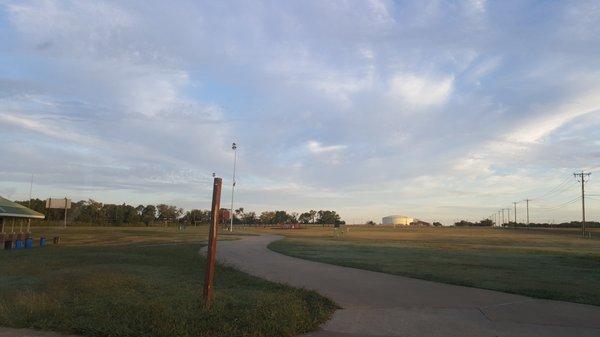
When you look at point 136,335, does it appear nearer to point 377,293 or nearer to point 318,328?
point 318,328

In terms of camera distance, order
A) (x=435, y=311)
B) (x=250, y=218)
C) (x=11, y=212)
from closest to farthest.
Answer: (x=435, y=311) < (x=11, y=212) < (x=250, y=218)

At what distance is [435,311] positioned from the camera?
30.0ft

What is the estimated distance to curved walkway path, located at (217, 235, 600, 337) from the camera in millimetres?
7664

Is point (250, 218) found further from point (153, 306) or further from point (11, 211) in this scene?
point (153, 306)

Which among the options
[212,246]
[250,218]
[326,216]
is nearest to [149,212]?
[250,218]

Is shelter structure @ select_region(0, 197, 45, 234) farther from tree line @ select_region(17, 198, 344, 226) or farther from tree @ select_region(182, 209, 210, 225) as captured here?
tree @ select_region(182, 209, 210, 225)

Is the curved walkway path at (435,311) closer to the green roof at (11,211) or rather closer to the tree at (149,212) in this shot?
the green roof at (11,211)

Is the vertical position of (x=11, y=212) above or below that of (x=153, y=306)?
above

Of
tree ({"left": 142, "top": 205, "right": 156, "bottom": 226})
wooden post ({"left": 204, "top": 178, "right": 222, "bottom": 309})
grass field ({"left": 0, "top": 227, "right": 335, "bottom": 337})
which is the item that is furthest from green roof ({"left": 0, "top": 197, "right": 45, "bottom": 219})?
tree ({"left": 142, "top": 205, "right": 156, "bottom": 226})

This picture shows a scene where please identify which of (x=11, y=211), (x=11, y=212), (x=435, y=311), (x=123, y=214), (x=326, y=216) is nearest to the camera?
(x=435, y=311)

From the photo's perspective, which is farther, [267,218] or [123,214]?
[267,218]

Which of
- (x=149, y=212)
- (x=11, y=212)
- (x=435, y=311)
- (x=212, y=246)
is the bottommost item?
(x=435, y=311)

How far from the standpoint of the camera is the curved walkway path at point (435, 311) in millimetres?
7664

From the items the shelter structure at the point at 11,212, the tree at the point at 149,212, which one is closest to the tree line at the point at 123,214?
the tree at the point at 149,212
